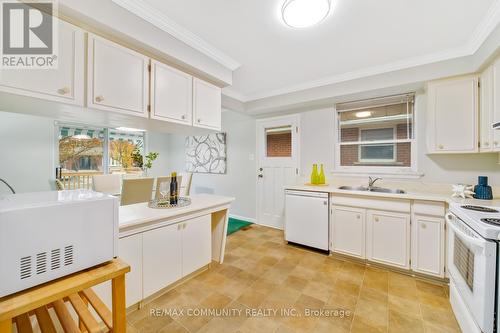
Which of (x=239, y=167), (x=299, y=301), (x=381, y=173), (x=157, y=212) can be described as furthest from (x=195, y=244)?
(x=381, y=173)

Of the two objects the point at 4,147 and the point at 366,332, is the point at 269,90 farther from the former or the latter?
the point at 4,147

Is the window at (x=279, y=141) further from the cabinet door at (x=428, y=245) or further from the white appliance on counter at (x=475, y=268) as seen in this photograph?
the white appliance on counter at (x=475, y=268)

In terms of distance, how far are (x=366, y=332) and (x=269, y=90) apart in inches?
126

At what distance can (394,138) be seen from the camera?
2863 mm

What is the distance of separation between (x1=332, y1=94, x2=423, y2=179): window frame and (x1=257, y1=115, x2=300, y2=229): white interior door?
2.10 feet

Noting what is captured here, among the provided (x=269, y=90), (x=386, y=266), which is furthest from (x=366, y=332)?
(x=269, y=90)

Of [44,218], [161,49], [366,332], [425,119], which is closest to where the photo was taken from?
[44,218]

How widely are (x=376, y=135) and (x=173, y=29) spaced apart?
9.47ft

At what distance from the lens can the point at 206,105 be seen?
2.33 metres

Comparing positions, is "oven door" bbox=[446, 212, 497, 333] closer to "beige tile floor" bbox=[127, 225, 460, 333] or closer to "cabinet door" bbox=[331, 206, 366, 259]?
"beige tile floor" bbox=[127, 225, 460, 333]

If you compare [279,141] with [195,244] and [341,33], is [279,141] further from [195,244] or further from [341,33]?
[195,244]

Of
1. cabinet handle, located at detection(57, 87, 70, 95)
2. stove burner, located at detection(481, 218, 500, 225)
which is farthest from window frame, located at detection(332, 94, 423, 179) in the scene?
cabinet handle, located at detection(57, 87, 70, 95)

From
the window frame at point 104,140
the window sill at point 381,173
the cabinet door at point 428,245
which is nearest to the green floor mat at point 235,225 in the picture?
the window sill at point 381,173

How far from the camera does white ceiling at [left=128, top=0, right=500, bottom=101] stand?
5.27 ft
